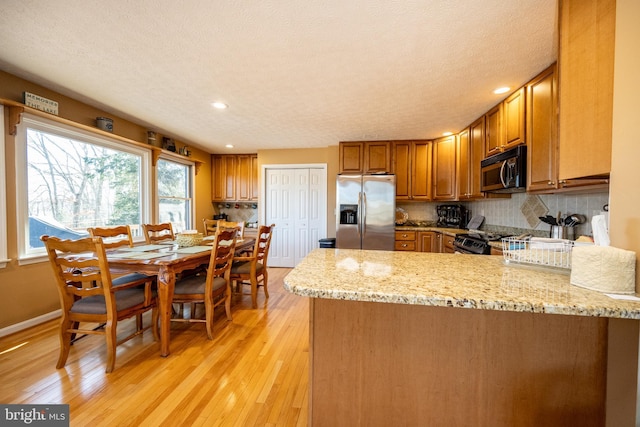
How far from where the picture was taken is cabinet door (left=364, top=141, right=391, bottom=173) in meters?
4.07

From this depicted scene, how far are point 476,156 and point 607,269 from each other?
9.03ft

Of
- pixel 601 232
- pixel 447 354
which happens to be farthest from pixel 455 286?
pixel 601 232

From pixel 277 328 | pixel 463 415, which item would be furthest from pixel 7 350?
pixel 463 415

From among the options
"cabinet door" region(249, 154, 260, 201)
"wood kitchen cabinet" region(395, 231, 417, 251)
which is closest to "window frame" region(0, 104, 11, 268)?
"cabinet door" region(249, 154, 260, 201)

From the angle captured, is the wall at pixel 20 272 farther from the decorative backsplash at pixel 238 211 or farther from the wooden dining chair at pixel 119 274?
the decorative backsplash at pixel 238 211

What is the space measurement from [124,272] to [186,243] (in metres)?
0.66

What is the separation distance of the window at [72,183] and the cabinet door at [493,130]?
4392mm

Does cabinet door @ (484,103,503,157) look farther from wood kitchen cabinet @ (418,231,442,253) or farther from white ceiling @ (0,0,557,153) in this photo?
wood kitchen cabinet @ (418,231,442,253)

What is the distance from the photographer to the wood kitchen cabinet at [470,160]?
10.0ft

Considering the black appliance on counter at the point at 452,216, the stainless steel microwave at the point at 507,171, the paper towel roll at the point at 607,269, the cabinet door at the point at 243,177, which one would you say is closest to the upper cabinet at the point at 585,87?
the paper towel roll at the point at 607,269

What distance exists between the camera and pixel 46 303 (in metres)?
2.44

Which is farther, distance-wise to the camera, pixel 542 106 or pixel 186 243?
pixel 186 243

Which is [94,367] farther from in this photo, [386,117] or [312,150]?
[312,150]

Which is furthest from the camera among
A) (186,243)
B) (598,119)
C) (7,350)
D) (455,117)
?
(455,117)
